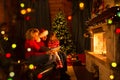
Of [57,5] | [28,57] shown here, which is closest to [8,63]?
[28,57]

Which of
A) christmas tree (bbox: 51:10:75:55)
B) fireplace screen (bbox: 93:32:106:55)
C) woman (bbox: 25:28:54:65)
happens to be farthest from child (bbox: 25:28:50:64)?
christmas tree (bbox: 51:10:75:55)

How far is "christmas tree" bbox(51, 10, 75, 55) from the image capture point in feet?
24.9

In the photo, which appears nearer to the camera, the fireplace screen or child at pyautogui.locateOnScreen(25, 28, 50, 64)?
child at pyautogui.locateOnScreen(25, 28, 50, 64)

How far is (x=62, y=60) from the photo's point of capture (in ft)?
17.1

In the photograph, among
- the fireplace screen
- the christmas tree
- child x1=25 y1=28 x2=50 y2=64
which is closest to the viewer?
child x1=25 y1=28 x2=50 y2=64

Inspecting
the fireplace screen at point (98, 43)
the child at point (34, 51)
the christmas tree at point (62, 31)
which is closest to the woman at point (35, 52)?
the child at point (34, 51)

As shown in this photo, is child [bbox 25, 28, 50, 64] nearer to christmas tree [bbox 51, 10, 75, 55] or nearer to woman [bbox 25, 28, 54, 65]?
woman [bbox 25, 28, 54, 65]

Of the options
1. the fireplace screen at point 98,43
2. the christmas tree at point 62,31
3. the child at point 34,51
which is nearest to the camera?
the child at point 34,51

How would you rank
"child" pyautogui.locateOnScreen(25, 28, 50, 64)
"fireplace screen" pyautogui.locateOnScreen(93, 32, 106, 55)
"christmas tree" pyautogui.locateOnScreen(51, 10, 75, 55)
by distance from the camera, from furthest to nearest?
1. "christmas tree" pyautogui.locateOnScreen(51, 10, 75, 55)
2. "fireplace screen" pyautogui.locateOnScreen(93, 32, 106, 55)
3. "child" pyautogui.locateOnScreen(25, 28, 50, 64)

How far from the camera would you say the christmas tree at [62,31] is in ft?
24.9

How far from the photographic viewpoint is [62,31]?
760cm

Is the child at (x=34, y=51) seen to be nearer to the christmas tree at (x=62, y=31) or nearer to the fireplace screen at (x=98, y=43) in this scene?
the fireplace screen at (x=98, y=43)

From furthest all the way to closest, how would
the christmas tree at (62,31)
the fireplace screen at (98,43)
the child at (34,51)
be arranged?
the christmas tree at (62,31)
the fireplace screen at (98,43)
the child at (34,51)

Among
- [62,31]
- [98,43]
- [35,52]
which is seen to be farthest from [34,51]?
[62,31]
